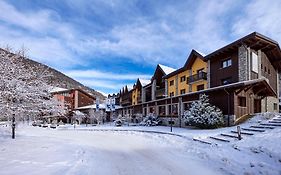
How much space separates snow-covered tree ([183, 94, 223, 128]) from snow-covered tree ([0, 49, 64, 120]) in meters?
11.6

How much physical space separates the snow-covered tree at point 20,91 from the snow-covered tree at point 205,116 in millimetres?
11554

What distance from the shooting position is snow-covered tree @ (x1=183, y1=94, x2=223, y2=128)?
20.2m

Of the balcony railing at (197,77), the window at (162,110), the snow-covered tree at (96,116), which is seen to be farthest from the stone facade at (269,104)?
the snow-covered tree at (96,116)

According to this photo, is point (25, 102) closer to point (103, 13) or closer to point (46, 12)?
point (46, 12)

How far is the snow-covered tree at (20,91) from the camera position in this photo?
9.88 meters

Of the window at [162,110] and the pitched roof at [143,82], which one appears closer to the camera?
the window at [162,110]

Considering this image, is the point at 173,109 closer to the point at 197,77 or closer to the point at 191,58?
the point at 197,77

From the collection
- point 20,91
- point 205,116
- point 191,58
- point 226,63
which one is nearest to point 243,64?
point 226,63

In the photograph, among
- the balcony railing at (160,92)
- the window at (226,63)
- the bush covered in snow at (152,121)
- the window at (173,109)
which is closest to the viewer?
the window at (226,63)

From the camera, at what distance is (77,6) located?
1339 cm

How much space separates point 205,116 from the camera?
20641mm

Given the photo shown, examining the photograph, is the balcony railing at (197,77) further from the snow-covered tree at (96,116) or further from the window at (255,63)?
the snow-covered tree at (96,116)

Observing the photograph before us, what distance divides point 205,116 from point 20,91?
14.9 metres

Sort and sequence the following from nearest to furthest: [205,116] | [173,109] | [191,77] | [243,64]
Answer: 1. [205,116]
2. [243,64]
3. [173,109]
4. [191,77]
